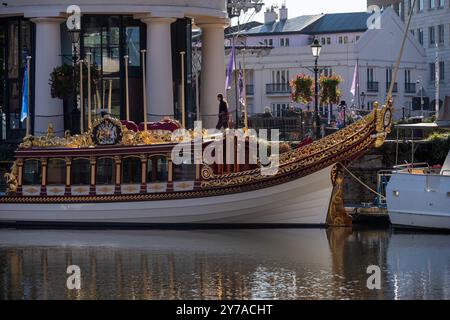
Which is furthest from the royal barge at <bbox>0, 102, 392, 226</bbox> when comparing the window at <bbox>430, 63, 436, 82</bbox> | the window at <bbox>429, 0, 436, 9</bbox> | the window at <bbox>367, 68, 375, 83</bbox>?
the window at <bbox>429, 0, 436, 9</bbox>

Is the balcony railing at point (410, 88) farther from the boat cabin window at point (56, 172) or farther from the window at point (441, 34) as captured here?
the boat cabin window at point (56, 172)

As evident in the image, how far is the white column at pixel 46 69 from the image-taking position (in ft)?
240

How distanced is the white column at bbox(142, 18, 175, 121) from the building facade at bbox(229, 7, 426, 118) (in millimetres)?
32380

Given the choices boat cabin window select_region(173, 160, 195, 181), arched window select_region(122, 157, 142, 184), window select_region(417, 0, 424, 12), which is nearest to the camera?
boat cabin window select_region(173, 160, 195, 181)

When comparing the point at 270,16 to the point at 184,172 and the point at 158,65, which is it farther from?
the point at 184,172

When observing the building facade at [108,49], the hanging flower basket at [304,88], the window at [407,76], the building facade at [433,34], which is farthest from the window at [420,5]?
the building facade at [108,49]

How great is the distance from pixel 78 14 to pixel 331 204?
1628cm

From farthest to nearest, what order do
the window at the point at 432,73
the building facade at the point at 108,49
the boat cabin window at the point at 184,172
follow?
the window at the point at 432,73, the building facade at the point at 108,49, the boat cabin window at the point at 184,172

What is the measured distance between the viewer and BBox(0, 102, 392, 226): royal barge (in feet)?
198

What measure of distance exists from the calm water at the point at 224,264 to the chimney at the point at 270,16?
73.1m

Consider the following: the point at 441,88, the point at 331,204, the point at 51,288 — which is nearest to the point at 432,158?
the point at 331,204

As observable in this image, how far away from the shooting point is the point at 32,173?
6300cm

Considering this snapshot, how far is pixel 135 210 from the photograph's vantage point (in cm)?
6188

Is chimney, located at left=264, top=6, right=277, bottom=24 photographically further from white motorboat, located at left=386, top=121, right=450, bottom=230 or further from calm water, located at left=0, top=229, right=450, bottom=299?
calm water, located at left=0, top=229, right=450, bottom=299
